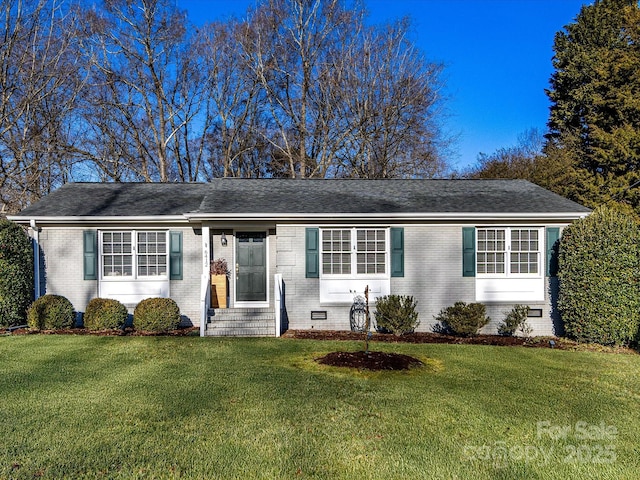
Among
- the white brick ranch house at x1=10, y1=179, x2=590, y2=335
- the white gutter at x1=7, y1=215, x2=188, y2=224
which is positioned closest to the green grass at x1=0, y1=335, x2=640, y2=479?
the white brick ranch house at x1=10, y1=179, x2=590, y2=335

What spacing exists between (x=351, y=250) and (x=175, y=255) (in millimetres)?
4717

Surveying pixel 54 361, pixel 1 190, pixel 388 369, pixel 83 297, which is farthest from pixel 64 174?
pixel 388 369

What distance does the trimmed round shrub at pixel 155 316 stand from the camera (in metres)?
10.8

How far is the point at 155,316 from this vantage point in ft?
35.3

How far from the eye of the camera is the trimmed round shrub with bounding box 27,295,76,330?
10711 millimetres

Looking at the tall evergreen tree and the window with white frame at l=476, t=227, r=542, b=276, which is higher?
the tall evergreen tree

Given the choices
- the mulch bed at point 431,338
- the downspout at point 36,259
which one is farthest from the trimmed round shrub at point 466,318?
the downspout at point 36,259

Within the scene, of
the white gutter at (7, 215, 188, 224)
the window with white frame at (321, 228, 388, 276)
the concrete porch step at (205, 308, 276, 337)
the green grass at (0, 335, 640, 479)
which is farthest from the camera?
the window with white frame at (321, 228, 388, 276)

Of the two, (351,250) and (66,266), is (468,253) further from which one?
→ (66,266)

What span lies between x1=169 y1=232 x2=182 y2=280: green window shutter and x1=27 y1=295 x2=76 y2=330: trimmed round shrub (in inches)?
103

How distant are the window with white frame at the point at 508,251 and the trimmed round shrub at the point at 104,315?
9219 millimetres

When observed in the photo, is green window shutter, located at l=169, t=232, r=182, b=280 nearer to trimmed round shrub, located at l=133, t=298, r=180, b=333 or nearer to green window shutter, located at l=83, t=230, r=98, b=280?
trimmed round shrub, located at l=133, t=298, r=180, b=333

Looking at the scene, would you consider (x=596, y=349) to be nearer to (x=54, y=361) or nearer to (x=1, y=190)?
(x=54, y=361)

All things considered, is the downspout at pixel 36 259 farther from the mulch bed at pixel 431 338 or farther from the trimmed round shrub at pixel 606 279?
the trimmed round shrub at pixel 606 279
